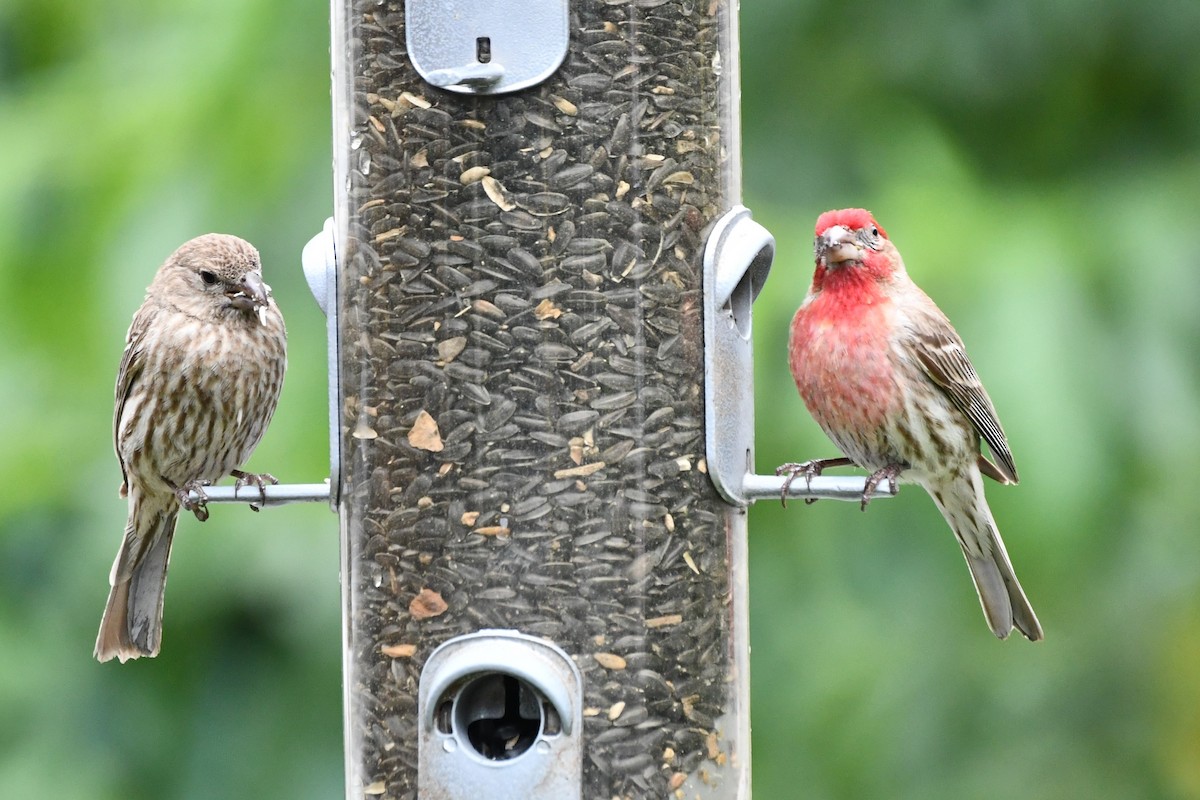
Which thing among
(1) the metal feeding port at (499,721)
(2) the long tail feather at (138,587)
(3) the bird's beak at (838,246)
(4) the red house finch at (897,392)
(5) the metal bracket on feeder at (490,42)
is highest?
(5) the metal bracket on feeder at (490,42)

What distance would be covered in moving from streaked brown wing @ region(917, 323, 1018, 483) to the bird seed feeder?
1494 millimetres

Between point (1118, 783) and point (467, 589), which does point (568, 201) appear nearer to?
point (467, 589)

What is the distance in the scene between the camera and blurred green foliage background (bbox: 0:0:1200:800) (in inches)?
281

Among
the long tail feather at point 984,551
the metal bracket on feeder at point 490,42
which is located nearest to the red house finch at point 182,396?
the metal bracket on feeder at point 490,42

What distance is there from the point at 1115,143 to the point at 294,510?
135 inches

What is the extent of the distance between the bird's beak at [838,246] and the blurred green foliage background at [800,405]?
0.51m

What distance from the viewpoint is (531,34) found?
16.7 feet

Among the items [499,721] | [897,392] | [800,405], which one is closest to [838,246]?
[897,392]

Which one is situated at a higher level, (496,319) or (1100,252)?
(1100,252)

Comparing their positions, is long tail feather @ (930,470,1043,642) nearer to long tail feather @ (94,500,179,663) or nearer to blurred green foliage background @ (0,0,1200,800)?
blurred green foliage background @ (0,0,1200,800)

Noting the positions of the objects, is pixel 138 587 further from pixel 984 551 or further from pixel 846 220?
pixel 984 551

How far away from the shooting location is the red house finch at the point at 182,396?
A: 6.57 m

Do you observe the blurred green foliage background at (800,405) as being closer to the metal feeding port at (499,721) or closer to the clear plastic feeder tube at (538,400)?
the clear plastic feeder tube at (538,400)

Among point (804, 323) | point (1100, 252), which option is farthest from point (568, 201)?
point (1100, 252)
